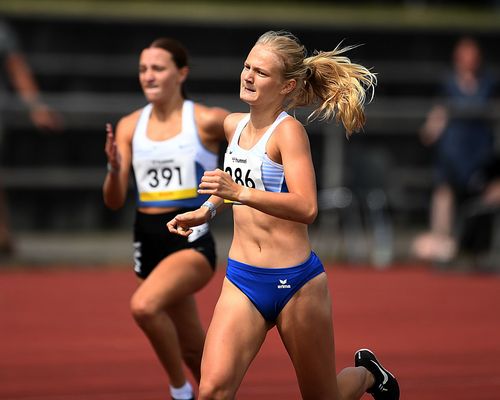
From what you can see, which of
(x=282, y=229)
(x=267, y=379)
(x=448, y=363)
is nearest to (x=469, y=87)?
(x=448, y=363)

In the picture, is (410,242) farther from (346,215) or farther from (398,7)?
(398,7)

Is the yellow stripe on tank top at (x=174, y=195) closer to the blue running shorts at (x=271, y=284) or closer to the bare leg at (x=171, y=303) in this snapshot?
the bare leg at (x=171, y=303)

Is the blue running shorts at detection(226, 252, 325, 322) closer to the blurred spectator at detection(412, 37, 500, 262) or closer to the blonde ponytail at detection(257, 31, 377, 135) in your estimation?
the blonde ponytail at detection(257, 31, 377, 135)

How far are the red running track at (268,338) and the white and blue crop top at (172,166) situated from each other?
132cm

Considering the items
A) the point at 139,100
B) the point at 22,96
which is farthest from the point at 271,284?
the point at 139,100

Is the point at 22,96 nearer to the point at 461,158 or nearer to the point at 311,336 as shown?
the point at 461,158

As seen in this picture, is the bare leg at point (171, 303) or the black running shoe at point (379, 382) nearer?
the black running shoe at point (379, 382)

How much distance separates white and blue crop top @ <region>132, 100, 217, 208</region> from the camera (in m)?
8.03

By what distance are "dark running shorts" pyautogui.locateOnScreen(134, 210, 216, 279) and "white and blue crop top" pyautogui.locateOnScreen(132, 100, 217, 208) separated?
0.10m

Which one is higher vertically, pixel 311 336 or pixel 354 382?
pixel 311 336

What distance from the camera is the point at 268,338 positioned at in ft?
36.8

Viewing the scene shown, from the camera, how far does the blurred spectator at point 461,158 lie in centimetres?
1592

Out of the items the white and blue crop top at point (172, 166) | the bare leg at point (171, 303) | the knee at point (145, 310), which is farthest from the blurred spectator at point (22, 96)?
the knee at point (145, 310)

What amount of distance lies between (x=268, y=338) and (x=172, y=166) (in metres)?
3.49
